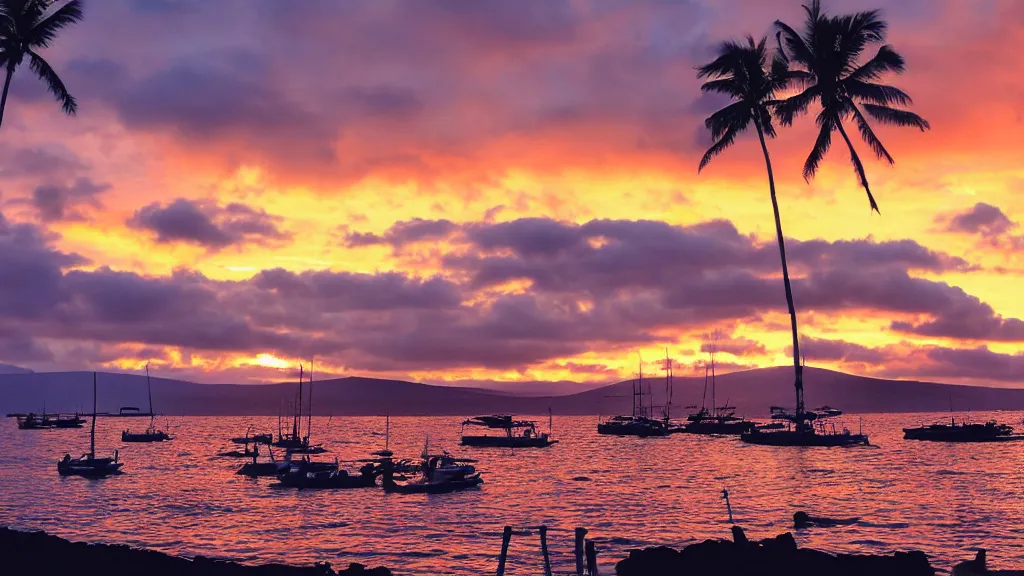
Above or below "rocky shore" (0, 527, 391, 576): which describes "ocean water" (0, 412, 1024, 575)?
below

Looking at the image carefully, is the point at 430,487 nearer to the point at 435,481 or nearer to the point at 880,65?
the point at 435,481

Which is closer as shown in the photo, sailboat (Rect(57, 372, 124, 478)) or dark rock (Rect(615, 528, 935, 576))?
dark rock (Rect(615, 528, 935, 576))

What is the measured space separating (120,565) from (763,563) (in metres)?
27.2

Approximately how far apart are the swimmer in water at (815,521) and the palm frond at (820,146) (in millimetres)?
30411

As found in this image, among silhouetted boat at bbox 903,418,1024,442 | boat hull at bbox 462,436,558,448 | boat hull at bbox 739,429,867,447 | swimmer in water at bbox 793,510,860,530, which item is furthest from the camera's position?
boat hull at bbox 462,436,558,448

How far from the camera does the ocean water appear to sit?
56.0 metres

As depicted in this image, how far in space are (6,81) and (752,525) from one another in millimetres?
56615

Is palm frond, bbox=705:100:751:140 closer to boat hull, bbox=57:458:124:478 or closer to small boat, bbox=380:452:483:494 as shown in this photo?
small boat, bbox=380:452:483:494

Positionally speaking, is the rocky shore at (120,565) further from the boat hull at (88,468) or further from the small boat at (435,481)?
the boat hull at (88,468)

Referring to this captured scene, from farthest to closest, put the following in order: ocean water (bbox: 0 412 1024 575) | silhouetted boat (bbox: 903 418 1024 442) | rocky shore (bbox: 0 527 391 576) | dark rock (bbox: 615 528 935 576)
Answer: silhouetted boat (bbox: 903 418 1024 442) < ocean water (bbox: 0 412 1024 575) < rocky shore (bbox: 0 527 391 576) < dark rock (bbox: 615 528 935 576)

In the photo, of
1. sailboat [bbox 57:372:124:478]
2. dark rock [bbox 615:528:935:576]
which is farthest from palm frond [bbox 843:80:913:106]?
sailboat [bbox 57:372:124:478]

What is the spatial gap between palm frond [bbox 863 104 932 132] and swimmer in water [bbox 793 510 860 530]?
1243 inches

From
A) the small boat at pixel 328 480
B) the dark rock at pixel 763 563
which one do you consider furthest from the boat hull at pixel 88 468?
the dark rock at pixel 763 563

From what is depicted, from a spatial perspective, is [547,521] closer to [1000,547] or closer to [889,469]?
[1000,547]
